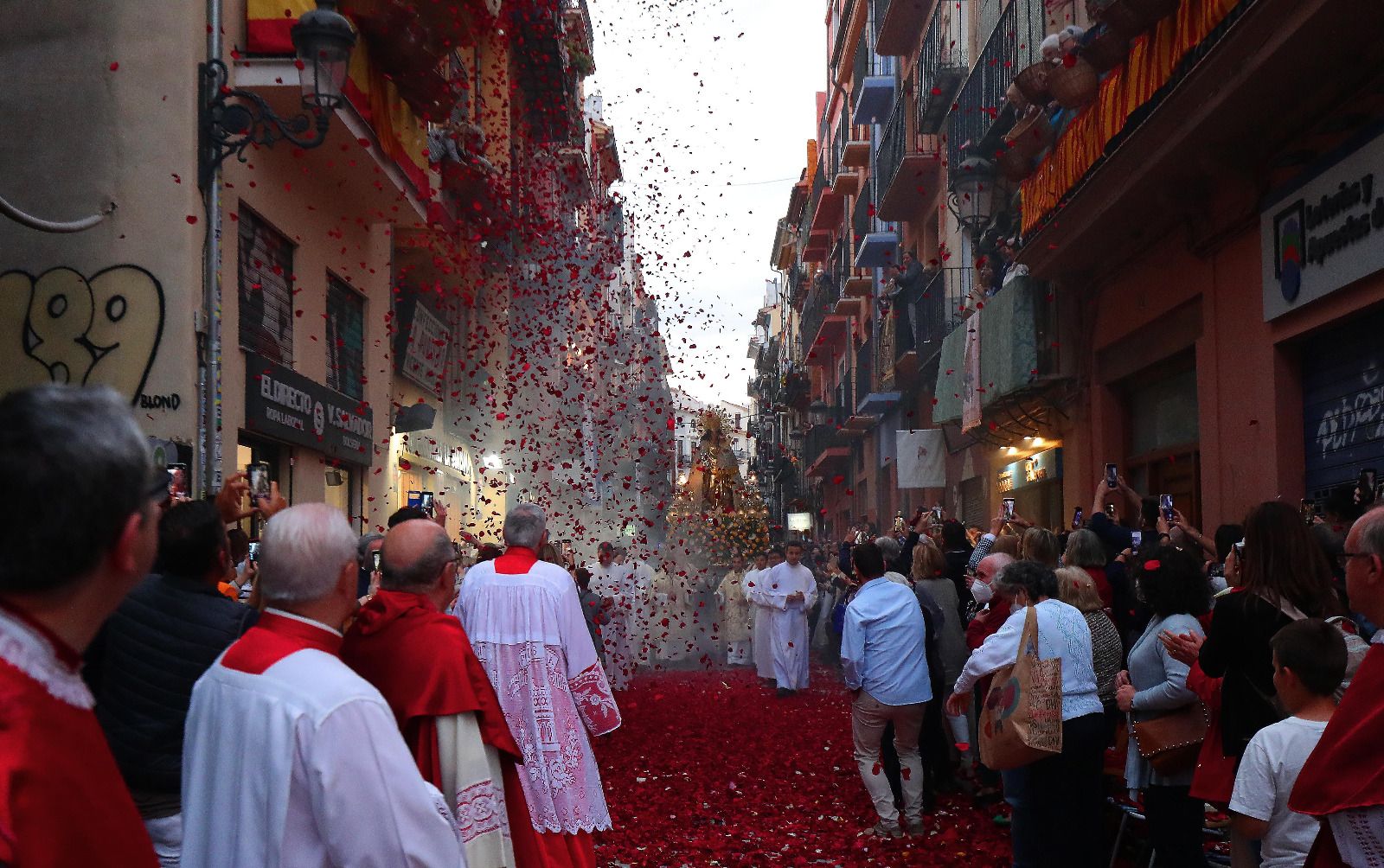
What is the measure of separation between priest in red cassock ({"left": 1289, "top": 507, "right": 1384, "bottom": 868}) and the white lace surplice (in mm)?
3628

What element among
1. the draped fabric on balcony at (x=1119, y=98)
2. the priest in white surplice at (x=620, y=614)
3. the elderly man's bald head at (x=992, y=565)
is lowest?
the priest in white surplice at (x=620, y=614)

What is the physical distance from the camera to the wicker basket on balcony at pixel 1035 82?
13.3 meters

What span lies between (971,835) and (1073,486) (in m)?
8.30

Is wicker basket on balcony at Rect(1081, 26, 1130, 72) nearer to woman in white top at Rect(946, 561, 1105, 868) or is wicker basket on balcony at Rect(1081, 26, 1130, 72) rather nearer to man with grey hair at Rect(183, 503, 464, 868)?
woman in white top at Rect(946, 561, 1105, 868)

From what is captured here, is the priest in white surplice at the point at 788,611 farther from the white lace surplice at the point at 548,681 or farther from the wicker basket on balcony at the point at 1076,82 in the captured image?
the white lace surplice at the point at 548,681

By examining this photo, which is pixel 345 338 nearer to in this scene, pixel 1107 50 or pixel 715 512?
pixel 1107 50

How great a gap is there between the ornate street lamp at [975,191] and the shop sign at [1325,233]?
7.45 metres

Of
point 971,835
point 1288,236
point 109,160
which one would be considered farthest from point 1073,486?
point 109,160

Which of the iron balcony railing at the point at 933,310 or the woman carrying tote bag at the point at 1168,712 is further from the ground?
the iron balcony railing at the point at 933,310

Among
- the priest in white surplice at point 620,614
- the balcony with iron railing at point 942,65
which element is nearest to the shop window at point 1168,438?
the priest in white surplice at point 620,614

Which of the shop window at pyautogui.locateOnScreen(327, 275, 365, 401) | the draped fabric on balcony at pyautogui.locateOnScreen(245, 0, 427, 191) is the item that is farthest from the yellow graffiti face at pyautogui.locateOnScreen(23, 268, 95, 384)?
the shop window at pyautogui.locateOnScreen(327, 275, 365, 401)

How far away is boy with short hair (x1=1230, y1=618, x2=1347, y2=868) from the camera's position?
3.96 meters

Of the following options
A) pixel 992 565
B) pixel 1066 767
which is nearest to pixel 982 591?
pixel 992 565

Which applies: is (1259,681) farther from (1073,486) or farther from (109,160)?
(1073,486)
